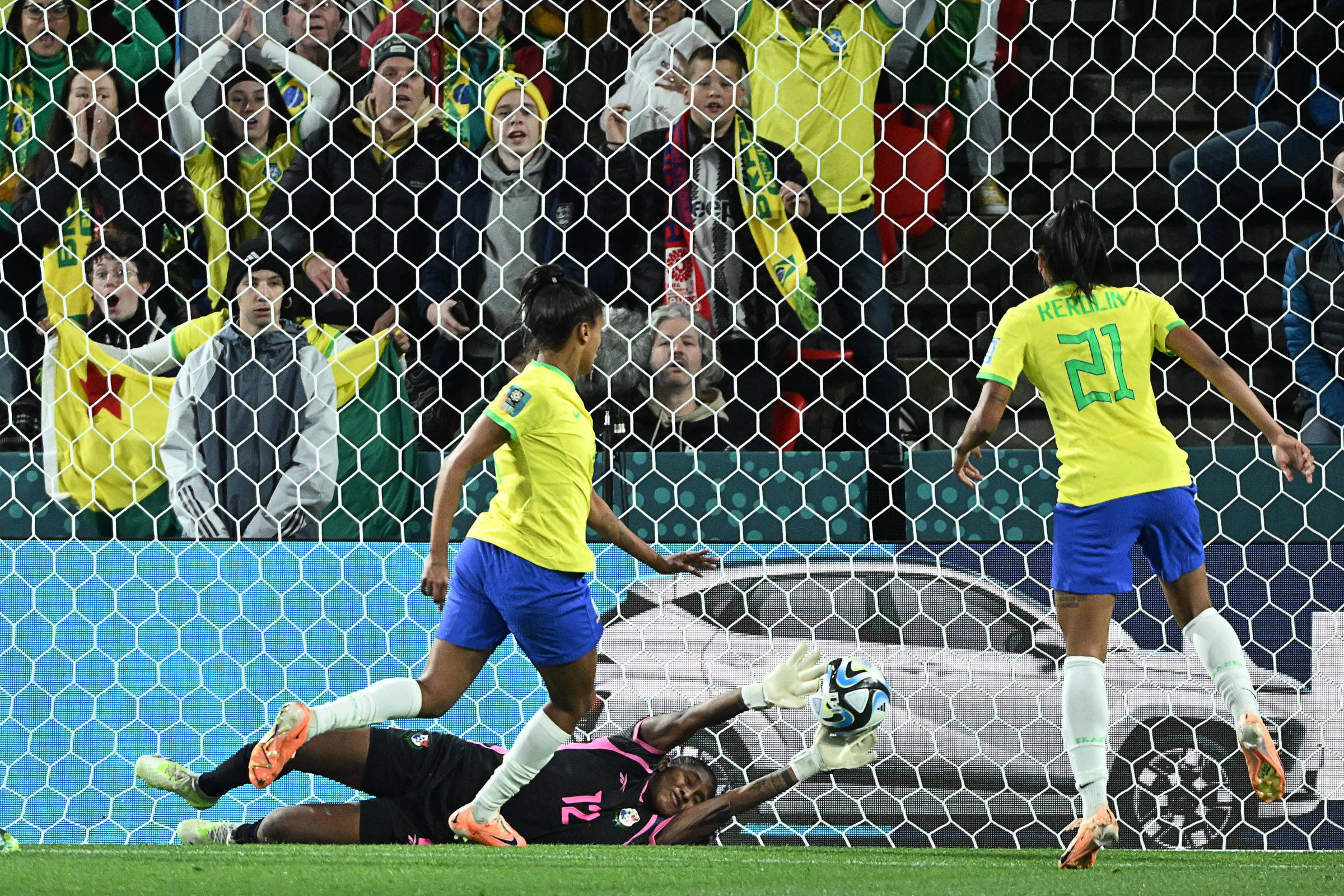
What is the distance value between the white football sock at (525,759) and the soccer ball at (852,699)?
0.70 m

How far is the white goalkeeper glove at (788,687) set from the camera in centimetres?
358

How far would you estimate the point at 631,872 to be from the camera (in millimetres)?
2715

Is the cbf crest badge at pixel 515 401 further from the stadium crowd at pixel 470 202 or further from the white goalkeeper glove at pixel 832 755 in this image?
the stadium crowd at pixel 470 202

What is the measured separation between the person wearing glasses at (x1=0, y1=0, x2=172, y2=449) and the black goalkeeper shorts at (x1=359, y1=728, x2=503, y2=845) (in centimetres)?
207

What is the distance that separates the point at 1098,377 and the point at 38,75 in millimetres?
3984

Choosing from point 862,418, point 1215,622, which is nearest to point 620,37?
point 862,418

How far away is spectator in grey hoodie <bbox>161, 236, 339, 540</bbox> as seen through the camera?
4.11 m

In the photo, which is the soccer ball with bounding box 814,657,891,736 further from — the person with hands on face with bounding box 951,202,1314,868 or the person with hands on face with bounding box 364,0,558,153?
the person with hands on face with bounding box 364,0,558,153

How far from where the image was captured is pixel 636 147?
4.73 meters

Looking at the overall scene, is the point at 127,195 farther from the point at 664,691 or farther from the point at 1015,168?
the point at 1015,168

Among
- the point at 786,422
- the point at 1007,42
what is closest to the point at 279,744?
the point at 786,422

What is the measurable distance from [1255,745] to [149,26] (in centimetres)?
452

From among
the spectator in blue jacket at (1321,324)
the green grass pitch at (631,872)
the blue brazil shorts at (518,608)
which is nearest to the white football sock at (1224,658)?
the green grass pitch at (631,872)

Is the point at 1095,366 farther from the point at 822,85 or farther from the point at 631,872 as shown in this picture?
the point at 822,85
